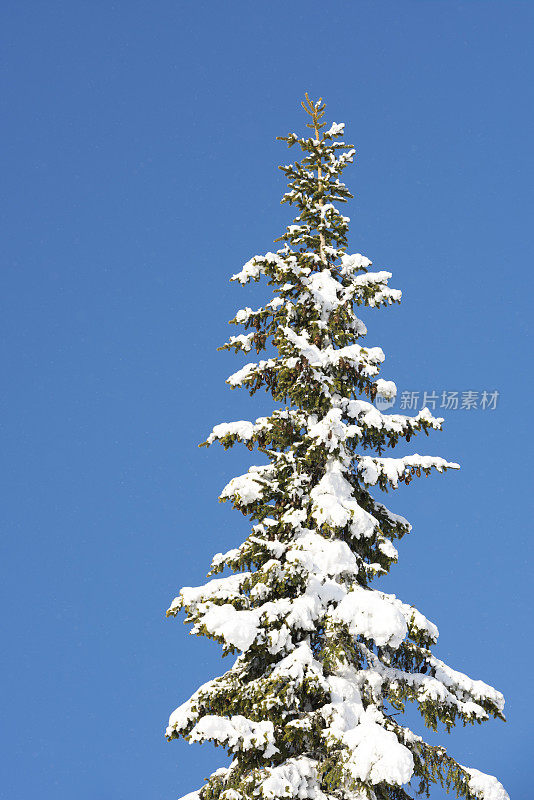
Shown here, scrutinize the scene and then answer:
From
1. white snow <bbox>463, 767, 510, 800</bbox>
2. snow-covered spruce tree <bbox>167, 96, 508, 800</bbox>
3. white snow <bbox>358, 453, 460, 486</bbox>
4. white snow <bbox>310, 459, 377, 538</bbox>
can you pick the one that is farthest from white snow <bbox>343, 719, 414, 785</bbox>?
white snow <bbox>358, 453, 460, 486</bbox>

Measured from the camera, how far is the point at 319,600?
12.1 meters

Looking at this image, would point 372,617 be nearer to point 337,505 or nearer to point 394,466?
point 337,505

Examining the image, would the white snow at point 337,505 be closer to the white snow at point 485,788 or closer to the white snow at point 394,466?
the white snow at point 394,466

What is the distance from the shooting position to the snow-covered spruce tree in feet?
35.9

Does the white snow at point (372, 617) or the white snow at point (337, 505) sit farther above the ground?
the white snow at point (337, 505)

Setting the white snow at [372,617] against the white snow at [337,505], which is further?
the white snow at [337,505]

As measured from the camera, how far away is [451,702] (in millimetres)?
12008

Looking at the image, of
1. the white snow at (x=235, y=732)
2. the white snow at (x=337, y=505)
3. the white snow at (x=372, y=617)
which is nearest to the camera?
the white snow at (x=235, y=732)

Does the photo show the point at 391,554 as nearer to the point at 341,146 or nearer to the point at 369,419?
the point at 369,419

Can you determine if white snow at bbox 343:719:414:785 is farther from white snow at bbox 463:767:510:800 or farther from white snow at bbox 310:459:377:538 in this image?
white snow at bbox 310:459:377:538

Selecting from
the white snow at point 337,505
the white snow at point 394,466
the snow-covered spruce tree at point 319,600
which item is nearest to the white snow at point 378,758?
the snow-covered spruce tree at point 319,600

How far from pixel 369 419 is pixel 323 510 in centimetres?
218

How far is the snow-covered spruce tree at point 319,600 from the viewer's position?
10.9 m

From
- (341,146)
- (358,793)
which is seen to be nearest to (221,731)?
(358,793)
